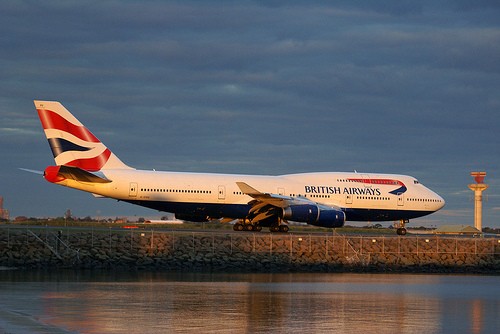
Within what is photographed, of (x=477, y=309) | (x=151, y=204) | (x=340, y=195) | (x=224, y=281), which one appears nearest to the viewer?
(x=477, y=309)

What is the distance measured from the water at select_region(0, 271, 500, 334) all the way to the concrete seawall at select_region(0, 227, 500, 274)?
167 inches

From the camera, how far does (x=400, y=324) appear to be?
22.3 meters

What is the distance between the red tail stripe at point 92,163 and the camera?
55.6 meters

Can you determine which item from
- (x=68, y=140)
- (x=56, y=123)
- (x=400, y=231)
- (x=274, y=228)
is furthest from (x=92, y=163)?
(x=400, y=231)

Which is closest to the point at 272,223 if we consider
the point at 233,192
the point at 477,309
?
the point at 233,192

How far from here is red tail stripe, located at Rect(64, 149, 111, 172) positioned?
55.6 meters

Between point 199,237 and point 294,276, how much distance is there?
921 centimetres

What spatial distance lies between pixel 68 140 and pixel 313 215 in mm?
15697

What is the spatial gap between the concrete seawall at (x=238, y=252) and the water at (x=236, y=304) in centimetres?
423

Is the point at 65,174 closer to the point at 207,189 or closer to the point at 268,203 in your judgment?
the point at 207,189

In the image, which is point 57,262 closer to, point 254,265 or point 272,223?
point 254,265

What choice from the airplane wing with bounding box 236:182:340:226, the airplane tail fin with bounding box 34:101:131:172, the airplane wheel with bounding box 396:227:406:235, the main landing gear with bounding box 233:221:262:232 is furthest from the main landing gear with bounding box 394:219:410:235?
the airplane tail fin with bounding box 34:101:131:172

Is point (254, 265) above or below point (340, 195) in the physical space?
below

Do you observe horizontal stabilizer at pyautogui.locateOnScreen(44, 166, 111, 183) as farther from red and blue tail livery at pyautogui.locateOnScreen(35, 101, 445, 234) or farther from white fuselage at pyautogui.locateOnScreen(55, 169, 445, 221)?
white fuselage at pyautogui.locateOnScreen(55, 169, 445, 221)
